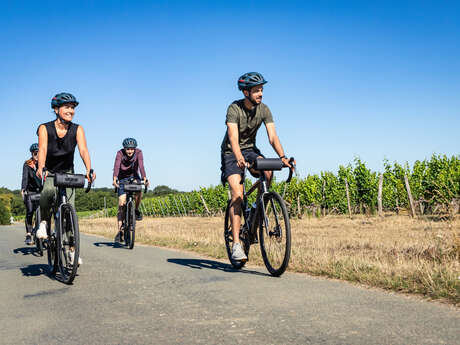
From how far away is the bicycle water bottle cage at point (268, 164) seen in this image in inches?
192

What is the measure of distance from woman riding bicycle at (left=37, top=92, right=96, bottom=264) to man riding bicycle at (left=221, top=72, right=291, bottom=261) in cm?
168

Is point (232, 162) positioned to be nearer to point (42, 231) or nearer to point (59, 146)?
point (59, 146)

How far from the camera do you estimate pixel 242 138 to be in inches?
215

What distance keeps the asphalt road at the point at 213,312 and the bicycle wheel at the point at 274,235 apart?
16 centimetres

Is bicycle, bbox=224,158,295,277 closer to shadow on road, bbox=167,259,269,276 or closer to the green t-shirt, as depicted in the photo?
shadow on road, bbox=167,259,269,276

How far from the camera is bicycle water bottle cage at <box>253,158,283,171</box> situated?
4867 millimetres

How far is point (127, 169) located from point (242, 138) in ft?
14.5

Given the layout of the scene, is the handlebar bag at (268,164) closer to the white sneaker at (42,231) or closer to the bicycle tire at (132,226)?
the white sneaker at (42,231)

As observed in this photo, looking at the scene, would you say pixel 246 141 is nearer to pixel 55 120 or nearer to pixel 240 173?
pixel 240 173

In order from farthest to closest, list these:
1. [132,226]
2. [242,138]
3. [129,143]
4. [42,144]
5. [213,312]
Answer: [129,143] → [132,226] → [242,138] → [42,144] → [213,312]

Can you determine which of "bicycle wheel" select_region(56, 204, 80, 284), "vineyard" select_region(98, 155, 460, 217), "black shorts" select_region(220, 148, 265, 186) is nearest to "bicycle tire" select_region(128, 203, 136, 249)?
"bicycle wheel" select_region(56, 204, 80, 284)

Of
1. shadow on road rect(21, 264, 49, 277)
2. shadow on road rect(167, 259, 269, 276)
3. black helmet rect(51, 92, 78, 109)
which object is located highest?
black helmet rect(51, 92, 78, 109)

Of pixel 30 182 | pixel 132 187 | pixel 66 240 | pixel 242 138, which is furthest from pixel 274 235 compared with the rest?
pixel 30 182

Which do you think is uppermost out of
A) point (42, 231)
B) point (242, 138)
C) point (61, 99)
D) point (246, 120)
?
point (61, 99)
